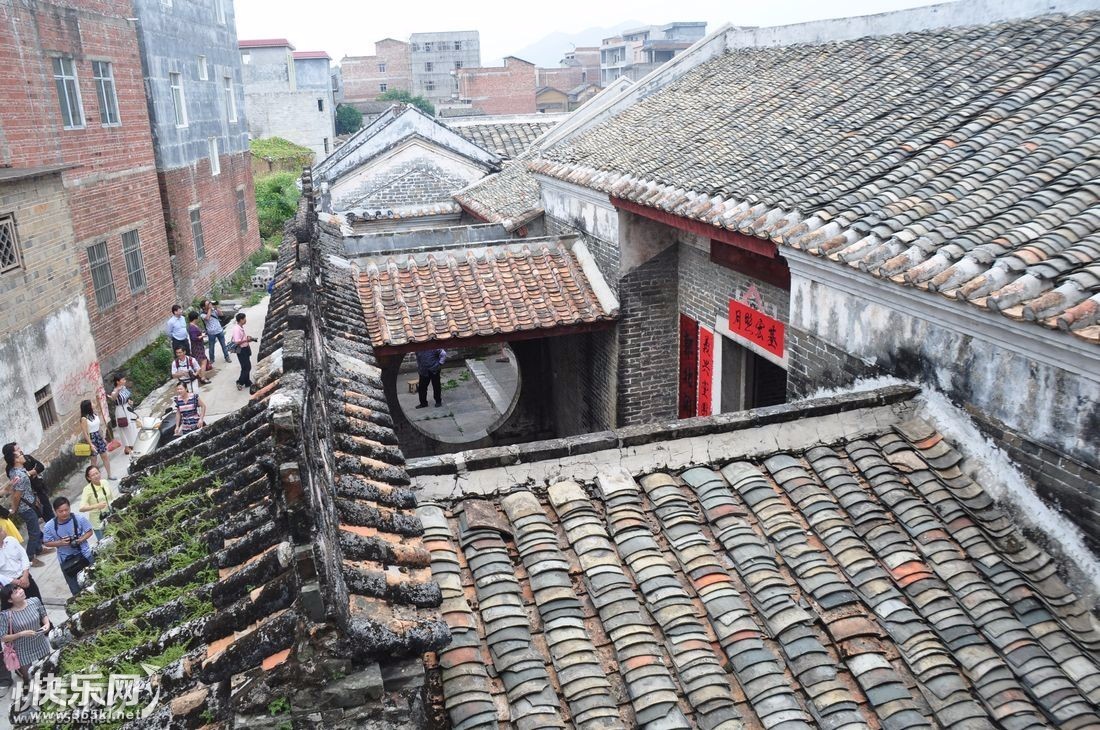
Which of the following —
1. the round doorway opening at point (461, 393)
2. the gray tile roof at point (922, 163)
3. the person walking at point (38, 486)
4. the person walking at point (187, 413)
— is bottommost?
the round doorway opening at point (461, 393)

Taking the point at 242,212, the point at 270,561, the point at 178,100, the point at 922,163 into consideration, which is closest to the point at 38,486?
the point at 270,561

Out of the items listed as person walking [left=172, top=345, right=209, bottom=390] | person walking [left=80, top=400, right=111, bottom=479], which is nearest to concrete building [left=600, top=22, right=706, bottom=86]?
person walking [left=172, top=345, right=209, bottom=390]

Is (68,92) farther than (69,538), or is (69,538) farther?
(68,92)

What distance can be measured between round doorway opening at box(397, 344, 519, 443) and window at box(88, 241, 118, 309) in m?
6.16

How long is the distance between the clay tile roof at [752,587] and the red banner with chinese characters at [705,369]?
171 inches

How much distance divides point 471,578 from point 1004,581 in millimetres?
2674

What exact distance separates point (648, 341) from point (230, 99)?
70.7 ft

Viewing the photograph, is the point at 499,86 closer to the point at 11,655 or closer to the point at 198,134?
the point at 198,134

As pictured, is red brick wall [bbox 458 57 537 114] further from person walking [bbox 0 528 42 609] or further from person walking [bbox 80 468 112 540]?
person walking [bbox 0 528 42 609]

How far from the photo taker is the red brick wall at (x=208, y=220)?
2031cm

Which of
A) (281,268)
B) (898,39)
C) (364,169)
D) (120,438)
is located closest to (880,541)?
(281,268)

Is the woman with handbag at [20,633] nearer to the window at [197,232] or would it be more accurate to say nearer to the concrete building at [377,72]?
the window at [197,232]

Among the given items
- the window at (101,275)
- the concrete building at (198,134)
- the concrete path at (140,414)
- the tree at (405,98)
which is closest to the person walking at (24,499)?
the concrete path at (140,414)

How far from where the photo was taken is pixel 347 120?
53875 mm
